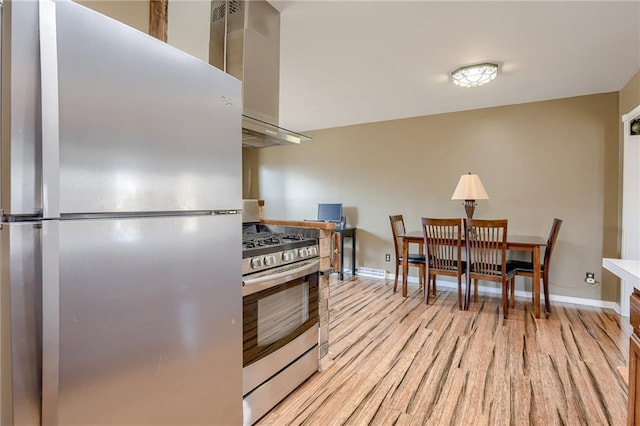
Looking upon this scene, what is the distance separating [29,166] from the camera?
2.61ft

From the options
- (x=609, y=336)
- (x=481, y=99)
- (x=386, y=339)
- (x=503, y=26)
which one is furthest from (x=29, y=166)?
(x=481, y=99)

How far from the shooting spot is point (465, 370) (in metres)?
2.18

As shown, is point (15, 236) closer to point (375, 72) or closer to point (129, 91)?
point (129, 91)

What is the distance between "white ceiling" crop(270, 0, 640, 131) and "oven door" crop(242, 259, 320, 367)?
66.7 inches

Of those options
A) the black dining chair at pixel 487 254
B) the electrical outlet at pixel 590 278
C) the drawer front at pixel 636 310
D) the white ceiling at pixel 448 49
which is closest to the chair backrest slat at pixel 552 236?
the black dining chair at pixel 487 254

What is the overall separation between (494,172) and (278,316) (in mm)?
3603

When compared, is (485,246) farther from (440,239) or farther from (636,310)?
(636,310)

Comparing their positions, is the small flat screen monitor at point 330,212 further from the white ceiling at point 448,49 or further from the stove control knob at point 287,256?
the stove control knob at point 287,256

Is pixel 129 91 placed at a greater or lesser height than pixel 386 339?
greater

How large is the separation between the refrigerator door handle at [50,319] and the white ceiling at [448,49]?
6.33 feet

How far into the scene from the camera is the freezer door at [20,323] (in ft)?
2.57

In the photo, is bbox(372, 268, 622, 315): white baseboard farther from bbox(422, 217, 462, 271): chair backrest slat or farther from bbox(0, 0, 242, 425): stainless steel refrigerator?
bbox(0, 0, 242, 425): stainless steel refrigerator

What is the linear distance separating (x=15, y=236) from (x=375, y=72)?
298 centimetres

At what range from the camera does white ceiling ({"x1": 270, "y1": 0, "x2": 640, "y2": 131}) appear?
2129 mm
